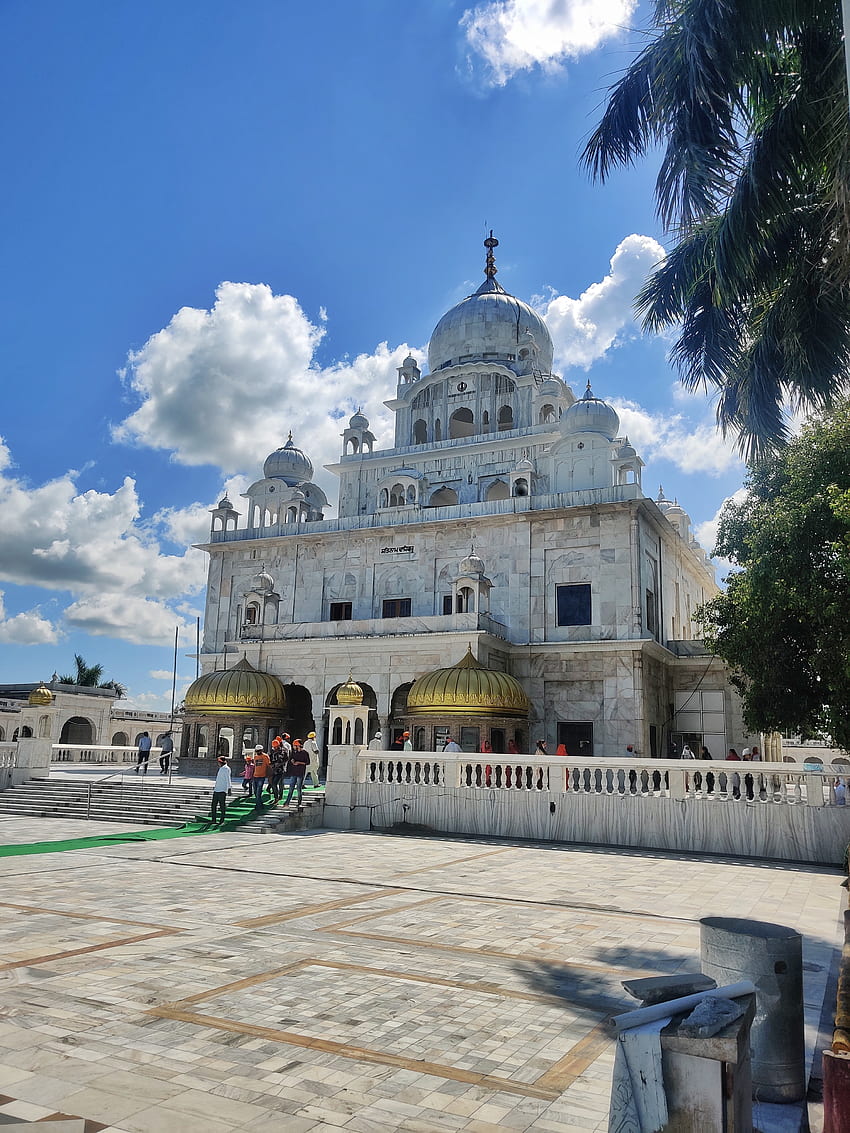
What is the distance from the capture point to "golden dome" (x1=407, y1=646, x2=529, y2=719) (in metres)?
26.5

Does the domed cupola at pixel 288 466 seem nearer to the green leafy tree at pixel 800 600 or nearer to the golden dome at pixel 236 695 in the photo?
the golden dome at pixel 236 695

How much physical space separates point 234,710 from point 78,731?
2090 cm

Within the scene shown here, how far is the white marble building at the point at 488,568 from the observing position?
30438mm

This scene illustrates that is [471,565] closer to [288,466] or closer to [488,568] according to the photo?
[488,568]

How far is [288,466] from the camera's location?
4156cm

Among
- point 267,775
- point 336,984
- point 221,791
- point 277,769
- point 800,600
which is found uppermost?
point 800,600

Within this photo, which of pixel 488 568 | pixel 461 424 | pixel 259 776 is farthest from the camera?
pixel 461 424

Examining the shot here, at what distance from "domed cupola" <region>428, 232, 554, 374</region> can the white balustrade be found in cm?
2639

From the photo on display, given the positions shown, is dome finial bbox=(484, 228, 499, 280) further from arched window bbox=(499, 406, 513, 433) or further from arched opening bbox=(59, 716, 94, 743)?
arched opening bbox=(59, 716, 94, 743)

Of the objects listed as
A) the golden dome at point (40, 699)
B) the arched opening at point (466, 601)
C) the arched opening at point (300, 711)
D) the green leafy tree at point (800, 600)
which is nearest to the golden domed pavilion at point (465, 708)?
the arched opening at point (466, 601)

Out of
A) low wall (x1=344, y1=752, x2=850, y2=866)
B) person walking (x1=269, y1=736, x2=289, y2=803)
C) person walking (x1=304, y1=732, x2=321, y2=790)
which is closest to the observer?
low wall (x1=344, y1=752, x2=850, y2=866)

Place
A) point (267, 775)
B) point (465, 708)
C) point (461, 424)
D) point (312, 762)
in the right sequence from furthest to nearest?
point (461, 424), point (465, 708), point (312, 762), point (267, 775)

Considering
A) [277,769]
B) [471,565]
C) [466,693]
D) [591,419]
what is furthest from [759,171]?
[591,419]

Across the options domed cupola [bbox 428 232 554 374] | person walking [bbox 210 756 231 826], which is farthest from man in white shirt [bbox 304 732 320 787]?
domed cupola [bbox 428 232 554 374]
